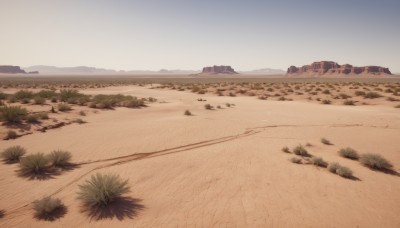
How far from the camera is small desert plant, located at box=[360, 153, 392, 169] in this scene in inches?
269

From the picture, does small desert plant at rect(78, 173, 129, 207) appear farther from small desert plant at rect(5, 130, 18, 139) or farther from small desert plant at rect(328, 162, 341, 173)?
small desert plant at rect(5, 130, 18, 139)

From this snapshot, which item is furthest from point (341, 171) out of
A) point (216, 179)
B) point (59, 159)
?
point (59, 159)

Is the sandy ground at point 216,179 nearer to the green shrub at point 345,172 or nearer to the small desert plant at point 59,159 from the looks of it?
the green shrub at point 345,172

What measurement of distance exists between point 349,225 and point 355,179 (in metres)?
2.26

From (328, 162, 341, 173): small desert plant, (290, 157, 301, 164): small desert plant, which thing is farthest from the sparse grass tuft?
(328, 162, 341, 173): small desert plant

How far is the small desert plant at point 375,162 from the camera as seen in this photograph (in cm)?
682

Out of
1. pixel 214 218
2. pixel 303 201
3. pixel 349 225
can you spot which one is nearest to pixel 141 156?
pixel 214 218

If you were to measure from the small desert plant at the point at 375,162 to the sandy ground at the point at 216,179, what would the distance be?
24 centimetres

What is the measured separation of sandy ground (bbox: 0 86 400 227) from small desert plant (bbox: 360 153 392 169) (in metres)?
0.24

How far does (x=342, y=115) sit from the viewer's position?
47.4ft

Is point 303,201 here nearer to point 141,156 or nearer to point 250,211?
point 250,211

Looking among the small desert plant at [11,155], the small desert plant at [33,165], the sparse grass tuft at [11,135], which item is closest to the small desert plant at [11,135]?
the sparse grass tuft at [11,135]

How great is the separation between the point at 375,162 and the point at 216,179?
16.0 ft

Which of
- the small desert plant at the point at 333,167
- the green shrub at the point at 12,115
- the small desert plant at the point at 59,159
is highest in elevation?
the green shrub at the point at 12,115
